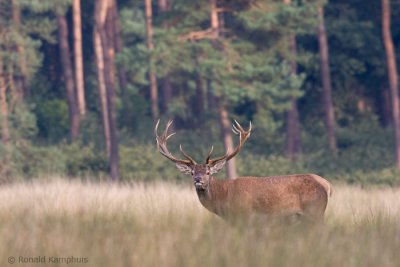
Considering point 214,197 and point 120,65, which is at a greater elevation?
point 120,65

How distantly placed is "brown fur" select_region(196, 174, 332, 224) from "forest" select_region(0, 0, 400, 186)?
1708 cm

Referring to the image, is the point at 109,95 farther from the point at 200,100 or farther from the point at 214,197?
the point at 214,197

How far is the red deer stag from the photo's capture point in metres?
13.0

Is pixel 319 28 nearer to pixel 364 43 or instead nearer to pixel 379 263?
pixel 364 43

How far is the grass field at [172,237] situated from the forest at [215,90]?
16213 millimetres

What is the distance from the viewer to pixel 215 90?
30.6 m

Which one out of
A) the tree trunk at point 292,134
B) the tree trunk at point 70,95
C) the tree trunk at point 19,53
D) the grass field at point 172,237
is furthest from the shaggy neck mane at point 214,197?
the tree trunk at point 70,95

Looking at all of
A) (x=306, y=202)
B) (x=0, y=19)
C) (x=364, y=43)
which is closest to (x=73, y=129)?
(x=0, y=19)

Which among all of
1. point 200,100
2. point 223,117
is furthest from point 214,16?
point 200,100

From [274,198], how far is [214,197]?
776 mm

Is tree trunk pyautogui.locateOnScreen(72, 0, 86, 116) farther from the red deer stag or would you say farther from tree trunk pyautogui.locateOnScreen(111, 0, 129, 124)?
the red deer stag

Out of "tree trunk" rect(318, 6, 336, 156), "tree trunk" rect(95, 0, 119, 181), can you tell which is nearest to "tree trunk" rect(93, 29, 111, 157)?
"tree trunk" rect(95, 0, 119, 181)

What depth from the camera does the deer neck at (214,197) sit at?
1307 cm

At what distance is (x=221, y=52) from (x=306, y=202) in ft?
59.9
